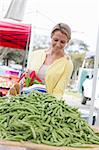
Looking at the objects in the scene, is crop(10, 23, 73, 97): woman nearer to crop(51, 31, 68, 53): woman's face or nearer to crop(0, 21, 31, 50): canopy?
crop(51, 31, 68, 53): woman's face

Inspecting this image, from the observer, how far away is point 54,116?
238 centimetres

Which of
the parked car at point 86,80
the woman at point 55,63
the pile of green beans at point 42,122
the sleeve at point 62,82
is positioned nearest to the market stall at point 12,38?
the woman at point 55,63

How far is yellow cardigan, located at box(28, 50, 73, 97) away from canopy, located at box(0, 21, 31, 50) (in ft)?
→ 9.65

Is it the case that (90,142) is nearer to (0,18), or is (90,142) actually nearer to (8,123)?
(8,123)

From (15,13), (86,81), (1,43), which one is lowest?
(86,81)

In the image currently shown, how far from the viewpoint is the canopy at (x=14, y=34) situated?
251 inches

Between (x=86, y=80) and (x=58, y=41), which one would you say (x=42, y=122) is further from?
(x=86, y=80)

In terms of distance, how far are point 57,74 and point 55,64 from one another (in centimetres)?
11

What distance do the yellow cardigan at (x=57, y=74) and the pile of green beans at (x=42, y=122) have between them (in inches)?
27.2

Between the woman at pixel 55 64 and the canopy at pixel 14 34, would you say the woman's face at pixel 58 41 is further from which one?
the canopy at pixel 14 34

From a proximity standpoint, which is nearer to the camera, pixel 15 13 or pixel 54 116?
pixel 54 116

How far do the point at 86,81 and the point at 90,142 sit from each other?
29.2 ft

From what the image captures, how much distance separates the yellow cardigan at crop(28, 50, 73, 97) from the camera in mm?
3350

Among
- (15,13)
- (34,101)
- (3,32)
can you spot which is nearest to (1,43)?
(3,32)
